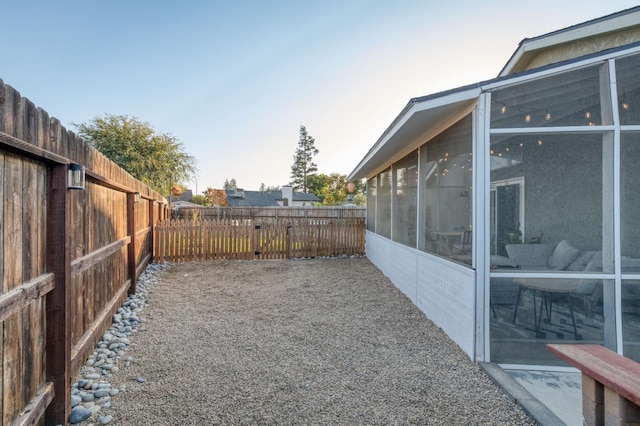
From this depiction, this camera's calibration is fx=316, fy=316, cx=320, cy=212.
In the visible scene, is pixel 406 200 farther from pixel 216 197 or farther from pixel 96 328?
pixel 216 197

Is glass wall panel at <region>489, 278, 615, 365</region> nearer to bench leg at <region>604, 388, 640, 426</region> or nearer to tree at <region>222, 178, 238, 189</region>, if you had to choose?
bench leg at <region>604, 388, 640, 426</region>

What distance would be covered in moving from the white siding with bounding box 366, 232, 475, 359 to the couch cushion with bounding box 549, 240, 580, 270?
2.35 ft

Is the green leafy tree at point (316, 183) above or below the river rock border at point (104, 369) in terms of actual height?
above

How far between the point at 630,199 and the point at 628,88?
3.23 ft

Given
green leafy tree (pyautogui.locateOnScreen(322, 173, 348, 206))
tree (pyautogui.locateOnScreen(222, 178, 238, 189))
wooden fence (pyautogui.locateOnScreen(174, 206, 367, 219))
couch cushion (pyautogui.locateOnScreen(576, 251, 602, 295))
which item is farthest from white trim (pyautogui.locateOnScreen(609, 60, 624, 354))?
tree (pyautogui.locateOnScreen(222, 178, 238, 189))

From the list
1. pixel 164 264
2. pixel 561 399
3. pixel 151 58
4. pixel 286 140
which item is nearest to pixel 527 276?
pixel 561 399

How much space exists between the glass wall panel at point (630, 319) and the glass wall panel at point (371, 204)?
19.9ft

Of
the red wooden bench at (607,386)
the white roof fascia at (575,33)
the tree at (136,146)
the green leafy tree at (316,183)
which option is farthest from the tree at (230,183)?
the red wooden bench at (607,386)

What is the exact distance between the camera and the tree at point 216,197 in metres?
33.4

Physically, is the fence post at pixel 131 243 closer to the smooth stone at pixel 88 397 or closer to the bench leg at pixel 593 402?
the smooth stone at pixel 88 397

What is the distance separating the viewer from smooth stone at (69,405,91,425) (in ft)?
6.60

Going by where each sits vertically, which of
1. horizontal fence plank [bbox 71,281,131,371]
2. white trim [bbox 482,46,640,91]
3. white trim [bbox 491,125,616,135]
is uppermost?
white trim [bbox 482,46,640,91]

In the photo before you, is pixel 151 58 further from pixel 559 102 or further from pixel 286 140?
pixel 286 140

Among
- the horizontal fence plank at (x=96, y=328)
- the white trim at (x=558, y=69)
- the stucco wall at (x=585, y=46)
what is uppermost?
the stucco wall at (x=585, y=46)
